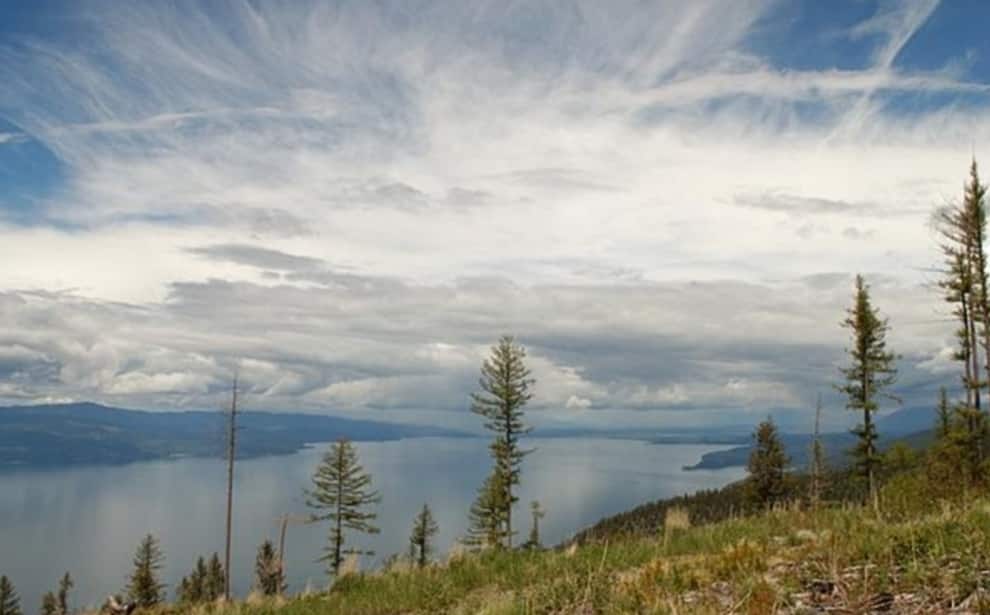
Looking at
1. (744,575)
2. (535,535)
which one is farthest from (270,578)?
(744,575)

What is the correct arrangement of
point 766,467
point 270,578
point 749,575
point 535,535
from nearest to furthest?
point 749,575 → point 535,535 → point 270,578 → point 766,467

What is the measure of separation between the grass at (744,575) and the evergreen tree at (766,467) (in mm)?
44001

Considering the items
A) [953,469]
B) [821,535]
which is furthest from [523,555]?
[953,469]

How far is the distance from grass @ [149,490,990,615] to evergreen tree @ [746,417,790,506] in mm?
44001

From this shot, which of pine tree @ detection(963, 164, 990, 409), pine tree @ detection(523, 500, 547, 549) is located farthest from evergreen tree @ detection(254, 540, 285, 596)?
pine tree @ detection(963, 164, 990, 409)

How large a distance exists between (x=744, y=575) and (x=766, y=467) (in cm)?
5002

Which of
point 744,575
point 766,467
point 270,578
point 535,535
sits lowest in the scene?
point 270,578

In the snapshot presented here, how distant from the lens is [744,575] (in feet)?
23.3

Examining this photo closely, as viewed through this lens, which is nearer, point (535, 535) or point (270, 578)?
point (535, 535)

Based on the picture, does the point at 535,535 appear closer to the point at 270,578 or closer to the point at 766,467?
the point at 270,578

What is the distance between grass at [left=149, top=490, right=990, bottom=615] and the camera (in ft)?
18.3

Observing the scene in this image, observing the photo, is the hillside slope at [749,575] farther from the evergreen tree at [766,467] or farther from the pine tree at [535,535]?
the evergreen tree at [766,467]

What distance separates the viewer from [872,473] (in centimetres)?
4419

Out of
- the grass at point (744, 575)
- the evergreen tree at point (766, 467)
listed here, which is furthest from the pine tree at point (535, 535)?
the evergreen tree at point (766, 467)
